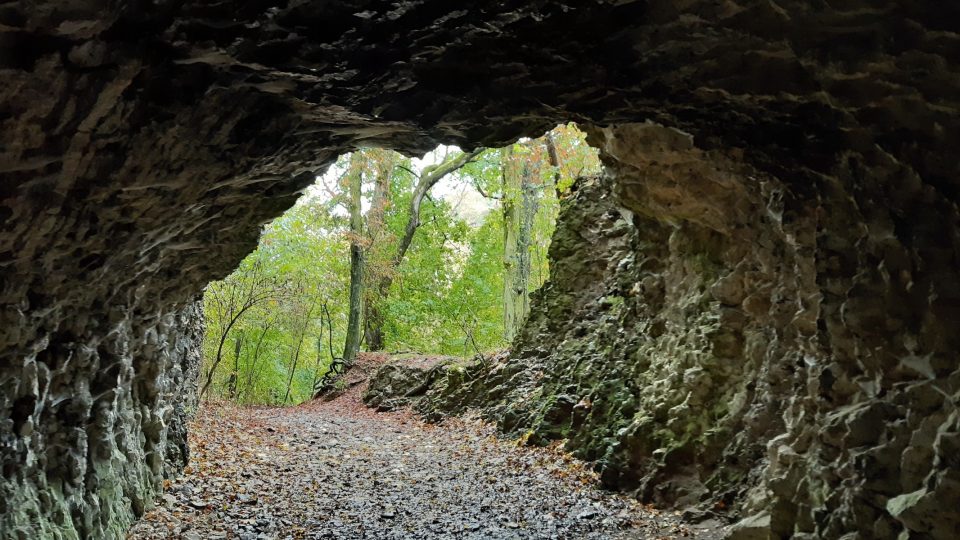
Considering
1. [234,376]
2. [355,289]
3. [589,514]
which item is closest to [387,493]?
[589,514]

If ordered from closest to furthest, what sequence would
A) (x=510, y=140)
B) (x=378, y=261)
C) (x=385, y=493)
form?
(x=510, y=140) → (x=385, y=493) → (x=378, y=261)

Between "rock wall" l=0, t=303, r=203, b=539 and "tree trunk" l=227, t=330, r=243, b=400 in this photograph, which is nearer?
"rock wall" l=0, t=303, r=203, b=539

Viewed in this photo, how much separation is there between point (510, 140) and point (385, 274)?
18.2 m

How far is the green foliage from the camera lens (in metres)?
19.5

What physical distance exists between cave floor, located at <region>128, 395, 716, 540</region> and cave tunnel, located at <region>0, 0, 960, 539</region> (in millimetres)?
1118

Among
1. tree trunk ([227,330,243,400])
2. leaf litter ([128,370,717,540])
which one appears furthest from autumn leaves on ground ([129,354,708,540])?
tree trunk ([227,330,243,400])

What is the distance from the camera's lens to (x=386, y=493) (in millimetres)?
9047

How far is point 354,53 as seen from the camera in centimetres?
404

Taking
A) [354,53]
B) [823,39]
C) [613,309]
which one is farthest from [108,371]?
[613,309]

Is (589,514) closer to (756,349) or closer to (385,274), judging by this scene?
(756,349)

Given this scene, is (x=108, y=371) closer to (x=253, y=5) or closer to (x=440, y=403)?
(x=253, y=5)

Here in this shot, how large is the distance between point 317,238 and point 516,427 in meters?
13.7

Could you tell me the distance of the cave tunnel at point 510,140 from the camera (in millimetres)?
3613

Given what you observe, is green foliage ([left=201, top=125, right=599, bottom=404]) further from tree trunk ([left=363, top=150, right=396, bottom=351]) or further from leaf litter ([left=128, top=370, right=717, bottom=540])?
leaf litter ([left=128, top=370, right=717, bottom=540])
